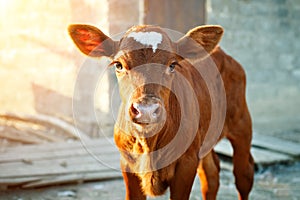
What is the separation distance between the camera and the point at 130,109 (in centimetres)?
277

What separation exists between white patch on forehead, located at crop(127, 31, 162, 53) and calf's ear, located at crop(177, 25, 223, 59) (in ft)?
0.88

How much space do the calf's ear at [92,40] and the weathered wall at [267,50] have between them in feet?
17.6

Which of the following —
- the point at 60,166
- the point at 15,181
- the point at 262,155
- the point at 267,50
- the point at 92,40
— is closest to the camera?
the point at 92,40

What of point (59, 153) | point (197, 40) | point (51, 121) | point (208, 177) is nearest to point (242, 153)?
point (208, 177)

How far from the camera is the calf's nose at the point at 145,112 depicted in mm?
2703

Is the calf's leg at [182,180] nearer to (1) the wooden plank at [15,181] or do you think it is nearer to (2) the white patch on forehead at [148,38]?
(2) the white patch on forehead at [148,38]

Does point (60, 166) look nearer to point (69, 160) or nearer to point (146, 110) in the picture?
point (69, 160)

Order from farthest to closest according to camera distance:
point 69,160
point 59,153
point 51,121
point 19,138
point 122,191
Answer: point 51,121, point 19,138, point 59,153, point 69,160, point 122,191

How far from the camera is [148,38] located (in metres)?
3.07

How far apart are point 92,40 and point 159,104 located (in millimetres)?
841

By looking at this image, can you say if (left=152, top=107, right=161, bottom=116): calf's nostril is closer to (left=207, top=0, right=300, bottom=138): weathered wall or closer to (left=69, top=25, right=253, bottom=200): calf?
(left=69, top=25, right=253, bottom=200): calf

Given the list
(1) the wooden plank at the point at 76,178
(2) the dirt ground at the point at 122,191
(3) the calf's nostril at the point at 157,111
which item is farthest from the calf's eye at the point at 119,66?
(1) the wooden plank at the point at 76,178

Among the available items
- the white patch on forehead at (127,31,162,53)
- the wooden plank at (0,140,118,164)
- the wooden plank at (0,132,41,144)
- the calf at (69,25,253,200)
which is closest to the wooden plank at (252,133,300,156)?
the wooden plank at (0,140,118,164)

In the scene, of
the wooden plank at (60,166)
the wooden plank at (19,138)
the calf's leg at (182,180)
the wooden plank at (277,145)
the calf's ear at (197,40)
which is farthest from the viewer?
the wooden plank at (19,138)
